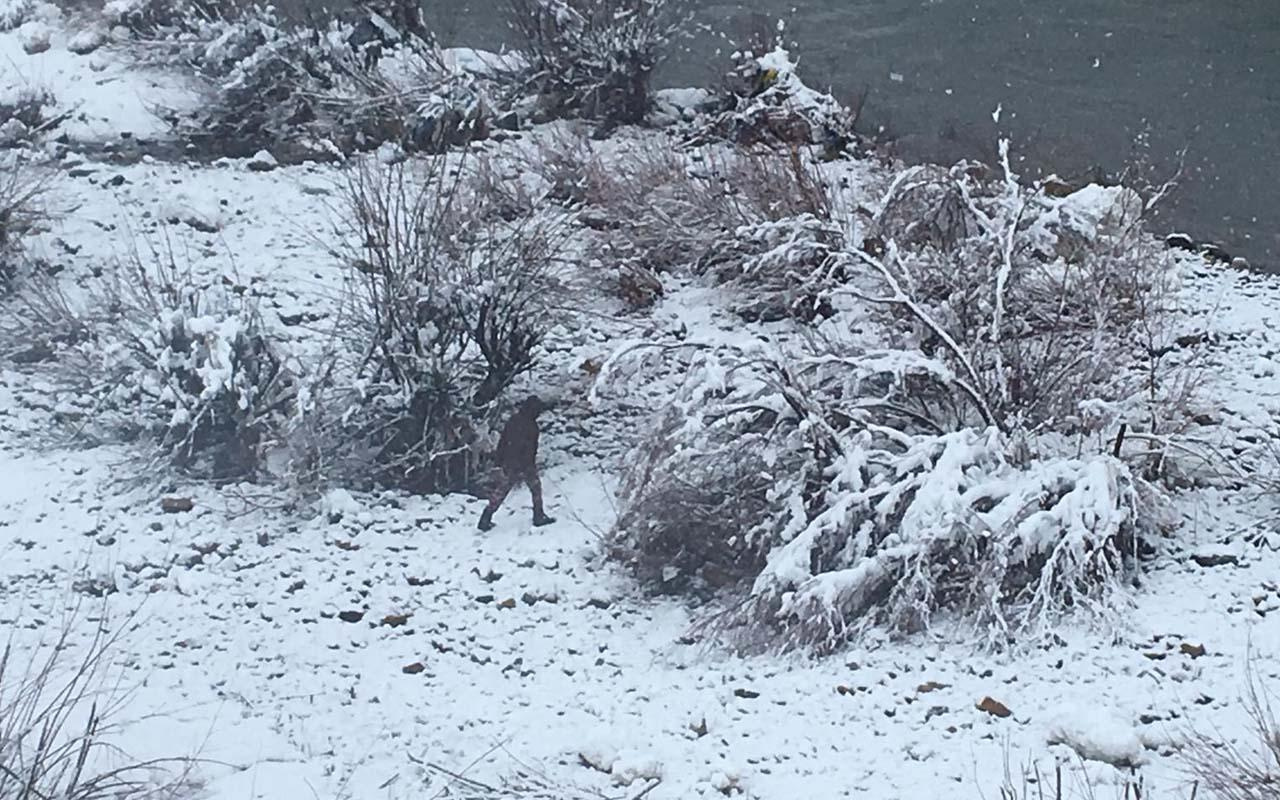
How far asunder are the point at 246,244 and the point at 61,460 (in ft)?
6.73

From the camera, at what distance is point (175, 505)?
20.0 feet

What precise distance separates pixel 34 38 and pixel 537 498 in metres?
6.74

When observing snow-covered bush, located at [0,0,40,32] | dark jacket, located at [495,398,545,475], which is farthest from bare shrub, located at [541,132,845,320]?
snow-covered bush, located at [0,0,40,32]

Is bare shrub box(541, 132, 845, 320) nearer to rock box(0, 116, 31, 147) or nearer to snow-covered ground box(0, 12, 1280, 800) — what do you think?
snow-covered ground box(0, 12, 1280, 800)

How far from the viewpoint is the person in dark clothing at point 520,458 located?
6.04 m

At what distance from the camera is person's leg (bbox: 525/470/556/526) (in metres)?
6.03

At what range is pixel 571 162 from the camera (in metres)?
8.66

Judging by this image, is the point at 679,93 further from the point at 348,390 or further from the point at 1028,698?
the point at 1028,698

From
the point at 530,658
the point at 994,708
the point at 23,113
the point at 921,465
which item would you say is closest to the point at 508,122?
the point at 23,113

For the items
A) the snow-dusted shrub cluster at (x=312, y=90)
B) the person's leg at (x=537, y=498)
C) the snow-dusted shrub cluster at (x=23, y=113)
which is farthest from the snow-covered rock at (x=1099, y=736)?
the snow-dusted shrub cluster at (x=23, y=113)

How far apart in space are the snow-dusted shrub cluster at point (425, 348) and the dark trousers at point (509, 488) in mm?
337

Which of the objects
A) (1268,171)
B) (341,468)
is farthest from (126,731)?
(1268,171)

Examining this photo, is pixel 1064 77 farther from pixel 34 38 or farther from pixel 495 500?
pixel 34 38

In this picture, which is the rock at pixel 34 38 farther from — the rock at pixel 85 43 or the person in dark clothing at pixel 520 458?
the person in dark clothing at pixel 520 458
